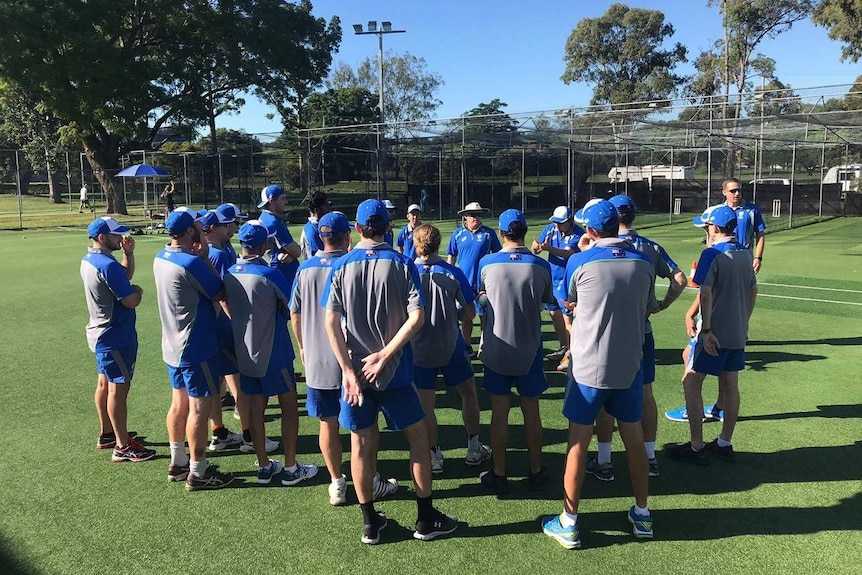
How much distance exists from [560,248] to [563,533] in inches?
168

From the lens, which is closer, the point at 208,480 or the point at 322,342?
the point at 322,342

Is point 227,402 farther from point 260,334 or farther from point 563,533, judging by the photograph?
point 563,533

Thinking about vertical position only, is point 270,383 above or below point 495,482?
above

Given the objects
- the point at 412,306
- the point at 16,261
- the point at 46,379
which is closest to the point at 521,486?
the point at 412,306

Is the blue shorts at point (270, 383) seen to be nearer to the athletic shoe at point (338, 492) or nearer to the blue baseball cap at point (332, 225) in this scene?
the athletic shoe at point (338, 492)

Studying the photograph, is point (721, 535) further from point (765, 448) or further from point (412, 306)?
point (412, 306)

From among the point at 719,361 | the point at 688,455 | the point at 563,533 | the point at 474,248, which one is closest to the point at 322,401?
the point at 563,533

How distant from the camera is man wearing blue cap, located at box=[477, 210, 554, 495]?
4.43m

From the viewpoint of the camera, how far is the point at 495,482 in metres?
4.61

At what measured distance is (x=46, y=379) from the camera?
739 centimetres

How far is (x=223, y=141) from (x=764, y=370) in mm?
43816

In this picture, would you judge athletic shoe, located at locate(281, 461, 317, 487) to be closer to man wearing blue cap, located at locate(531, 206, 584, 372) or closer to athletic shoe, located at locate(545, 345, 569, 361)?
man wearing blue cap, located at locate(531, 206, 584, 372)

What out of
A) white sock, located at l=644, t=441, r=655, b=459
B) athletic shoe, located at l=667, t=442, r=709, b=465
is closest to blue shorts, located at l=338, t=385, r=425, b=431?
white sock, located at l=644, t=441, r=655, b=459

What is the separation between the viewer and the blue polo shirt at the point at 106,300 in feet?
16.4
